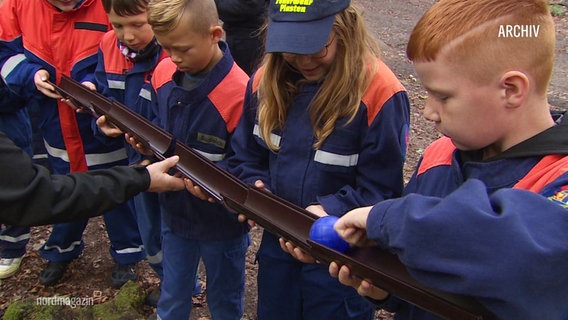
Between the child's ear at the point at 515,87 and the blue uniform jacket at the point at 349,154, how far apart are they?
2.87ft

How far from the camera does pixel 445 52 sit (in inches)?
65.3

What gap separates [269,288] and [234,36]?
11.9ft

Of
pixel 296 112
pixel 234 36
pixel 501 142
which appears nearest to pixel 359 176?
pixel 296 112

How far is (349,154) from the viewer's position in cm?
257

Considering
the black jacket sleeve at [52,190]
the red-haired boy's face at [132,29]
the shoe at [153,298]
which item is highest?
the red-haired boy's face at [132,29]

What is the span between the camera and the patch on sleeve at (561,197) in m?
1.39

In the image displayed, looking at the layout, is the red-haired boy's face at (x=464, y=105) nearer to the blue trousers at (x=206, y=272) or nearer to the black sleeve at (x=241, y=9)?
the blue trousers at (x=206, y=272)

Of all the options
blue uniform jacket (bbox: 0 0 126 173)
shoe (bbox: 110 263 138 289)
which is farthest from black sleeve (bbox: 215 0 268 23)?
shoe (bbox: 110 263 138 289)

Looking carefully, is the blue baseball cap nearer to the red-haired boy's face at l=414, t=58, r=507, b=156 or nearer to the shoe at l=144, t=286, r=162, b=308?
the red-haired boy's face at l=414, t=58, r=507, b=156

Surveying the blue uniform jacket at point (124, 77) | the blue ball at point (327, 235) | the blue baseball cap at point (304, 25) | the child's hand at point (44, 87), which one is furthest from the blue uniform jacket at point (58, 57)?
the blue ball at point (327, 235)

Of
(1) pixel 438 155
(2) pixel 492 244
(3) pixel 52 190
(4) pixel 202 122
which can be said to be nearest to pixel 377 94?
(1) pixel 438 155

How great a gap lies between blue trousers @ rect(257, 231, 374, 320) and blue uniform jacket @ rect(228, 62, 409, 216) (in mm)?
365

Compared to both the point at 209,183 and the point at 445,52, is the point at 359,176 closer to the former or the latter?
the point at 209,183

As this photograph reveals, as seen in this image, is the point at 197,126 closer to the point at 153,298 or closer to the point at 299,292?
the point at 299,292
